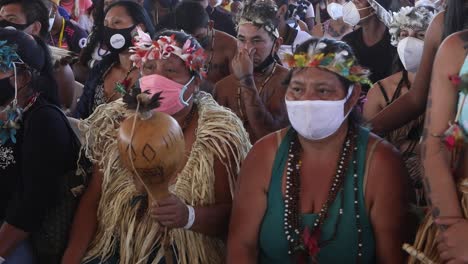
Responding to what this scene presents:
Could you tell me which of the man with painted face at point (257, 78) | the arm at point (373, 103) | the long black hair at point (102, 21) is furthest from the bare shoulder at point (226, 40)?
the arm at point (373, 103)

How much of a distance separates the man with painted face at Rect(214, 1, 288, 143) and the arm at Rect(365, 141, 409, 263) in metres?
0.96

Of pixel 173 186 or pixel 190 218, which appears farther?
pixel 173 186

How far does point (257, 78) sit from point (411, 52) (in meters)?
0.89

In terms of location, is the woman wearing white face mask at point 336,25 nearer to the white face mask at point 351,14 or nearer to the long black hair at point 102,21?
the white face mask at point 351,14

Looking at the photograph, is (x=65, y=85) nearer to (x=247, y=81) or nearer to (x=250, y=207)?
(x=247, y=81)

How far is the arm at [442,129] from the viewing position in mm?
2354

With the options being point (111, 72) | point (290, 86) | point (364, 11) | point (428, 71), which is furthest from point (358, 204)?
point (364, 11)

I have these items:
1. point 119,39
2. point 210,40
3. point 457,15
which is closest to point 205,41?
point 210,40

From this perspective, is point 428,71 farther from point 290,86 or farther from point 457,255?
point 457,255

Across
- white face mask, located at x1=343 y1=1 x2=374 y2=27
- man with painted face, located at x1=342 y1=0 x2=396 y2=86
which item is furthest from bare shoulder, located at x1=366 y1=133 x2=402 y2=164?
white face mask, located at x1=343 y1=1 x2=374 y2=27

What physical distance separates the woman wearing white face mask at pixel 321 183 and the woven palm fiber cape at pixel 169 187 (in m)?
0.23

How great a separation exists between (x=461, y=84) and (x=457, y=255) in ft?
1.84

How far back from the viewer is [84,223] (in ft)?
9.90

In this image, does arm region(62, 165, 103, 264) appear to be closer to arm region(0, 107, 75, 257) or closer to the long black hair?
arm region(0, 107, 75, 257)
